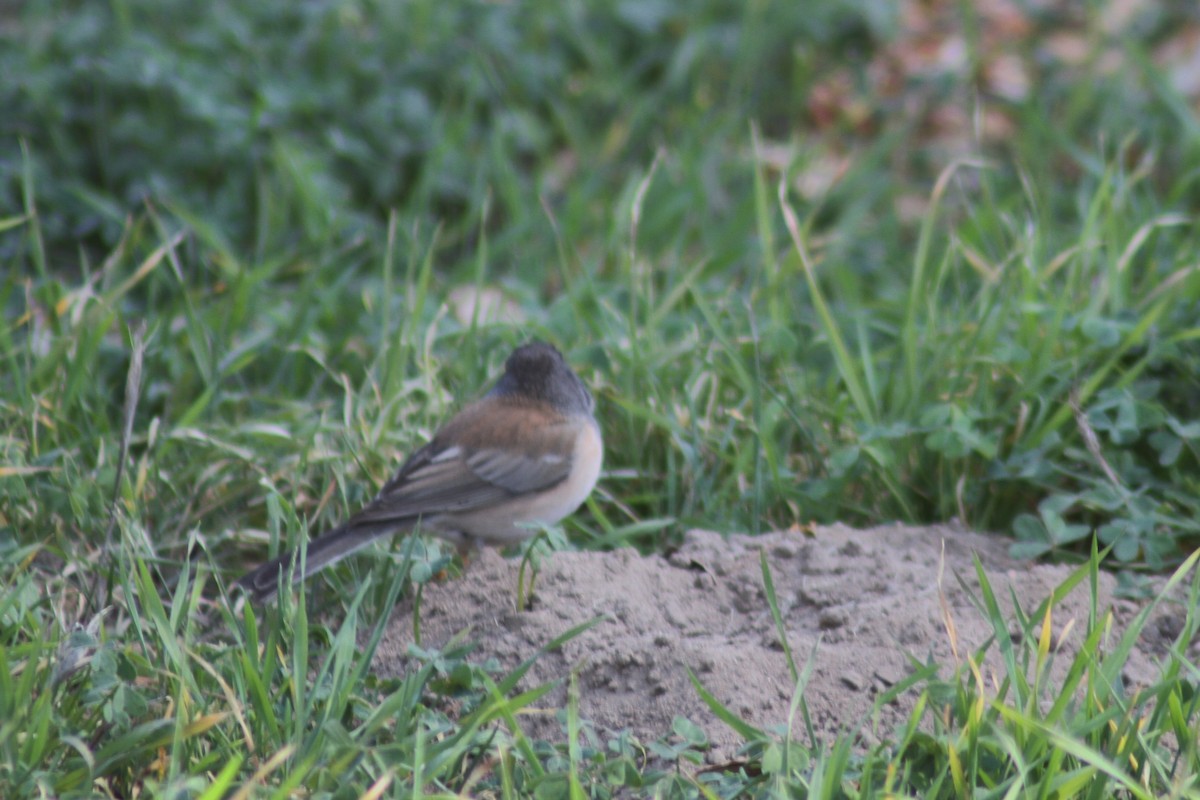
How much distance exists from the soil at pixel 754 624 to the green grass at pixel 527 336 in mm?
114

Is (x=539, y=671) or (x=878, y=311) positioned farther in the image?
(x=878, y=311)

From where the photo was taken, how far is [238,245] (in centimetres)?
500

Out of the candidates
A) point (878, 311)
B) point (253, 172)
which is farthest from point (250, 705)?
point (253, 172)

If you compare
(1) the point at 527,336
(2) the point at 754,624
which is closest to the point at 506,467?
(2) the point at 754,624

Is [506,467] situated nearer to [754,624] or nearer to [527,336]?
[754,624]

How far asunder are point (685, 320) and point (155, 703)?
218 centimetres

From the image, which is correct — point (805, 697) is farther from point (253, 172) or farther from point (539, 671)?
point (253, 172)

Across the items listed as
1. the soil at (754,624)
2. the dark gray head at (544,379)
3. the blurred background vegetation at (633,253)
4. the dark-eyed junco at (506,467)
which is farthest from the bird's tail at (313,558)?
the dark gray head at (544,379)

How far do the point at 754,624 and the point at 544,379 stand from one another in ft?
2.72

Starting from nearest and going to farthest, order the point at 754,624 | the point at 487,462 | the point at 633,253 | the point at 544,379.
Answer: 1. the point at 754,624
2. the point at 487,462
3. the point at 544,379
4. the point at 633,253

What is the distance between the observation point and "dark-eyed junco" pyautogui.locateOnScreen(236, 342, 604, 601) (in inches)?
122

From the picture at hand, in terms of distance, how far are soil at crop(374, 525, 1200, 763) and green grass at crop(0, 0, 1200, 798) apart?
11cm

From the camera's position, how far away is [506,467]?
129 inches

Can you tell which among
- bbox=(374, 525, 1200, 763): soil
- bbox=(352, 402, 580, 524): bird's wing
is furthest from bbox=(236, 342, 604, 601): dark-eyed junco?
bbox=(374, 525, 1200, 763): soil
